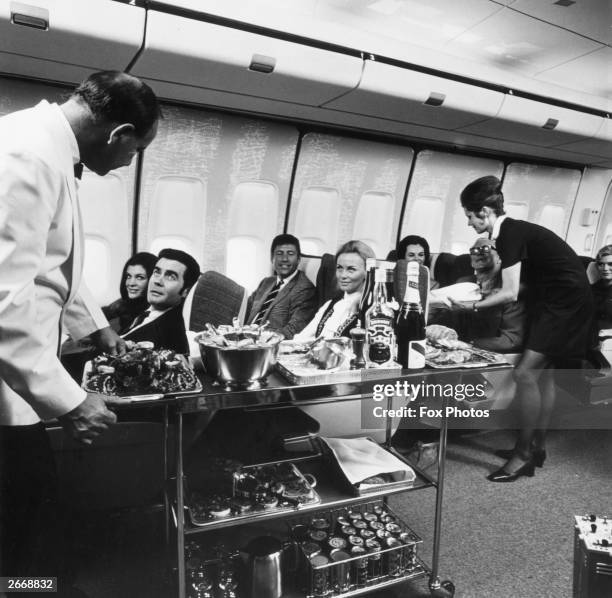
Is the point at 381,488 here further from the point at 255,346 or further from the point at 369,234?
the point at 369,234

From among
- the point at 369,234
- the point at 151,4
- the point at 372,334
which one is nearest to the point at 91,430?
the point at 372,334

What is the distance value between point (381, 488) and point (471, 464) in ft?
5.46

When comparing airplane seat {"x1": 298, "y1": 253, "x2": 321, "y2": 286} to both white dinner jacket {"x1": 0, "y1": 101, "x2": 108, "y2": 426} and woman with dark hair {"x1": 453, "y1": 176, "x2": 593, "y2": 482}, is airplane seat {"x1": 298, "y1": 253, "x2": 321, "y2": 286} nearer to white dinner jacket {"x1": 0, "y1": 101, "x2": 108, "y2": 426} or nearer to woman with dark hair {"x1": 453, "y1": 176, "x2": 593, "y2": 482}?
woman with dark hair {"x1": 453, "y1": 176, "x2": 593, "y2": 482}

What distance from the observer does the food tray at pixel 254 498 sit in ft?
5.30

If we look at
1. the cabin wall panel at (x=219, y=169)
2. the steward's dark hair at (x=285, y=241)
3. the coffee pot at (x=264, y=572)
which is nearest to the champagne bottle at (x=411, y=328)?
the coffee pot at (x=264, y=572)

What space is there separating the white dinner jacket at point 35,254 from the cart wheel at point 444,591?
1558mm

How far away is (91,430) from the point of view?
4.11 ft

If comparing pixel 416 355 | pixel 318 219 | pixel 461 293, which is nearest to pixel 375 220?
pixel 318 219

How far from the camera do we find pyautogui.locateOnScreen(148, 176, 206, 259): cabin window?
13.7 ft

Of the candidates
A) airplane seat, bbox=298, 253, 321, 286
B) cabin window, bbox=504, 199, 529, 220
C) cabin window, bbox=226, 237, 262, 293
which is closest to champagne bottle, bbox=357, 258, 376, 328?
airplane seat, bbox=298, 253, 321, 286

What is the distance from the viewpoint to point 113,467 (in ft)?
8.18

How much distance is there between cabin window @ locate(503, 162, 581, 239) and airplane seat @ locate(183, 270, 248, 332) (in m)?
4.26

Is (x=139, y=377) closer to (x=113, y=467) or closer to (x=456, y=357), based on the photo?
(x=456, y=357)

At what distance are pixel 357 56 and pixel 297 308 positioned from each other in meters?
1.92
